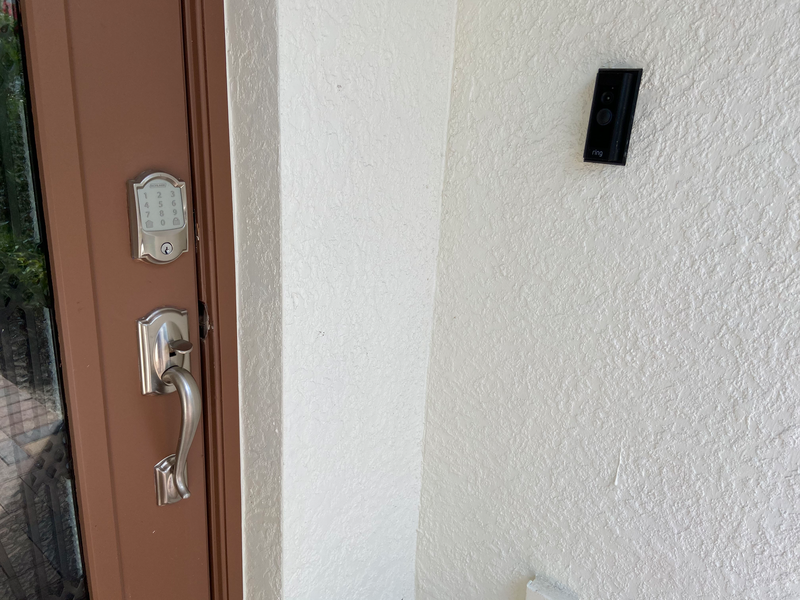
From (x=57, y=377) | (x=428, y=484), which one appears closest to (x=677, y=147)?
(x=428, y=484)

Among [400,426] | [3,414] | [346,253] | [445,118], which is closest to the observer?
[3,414]

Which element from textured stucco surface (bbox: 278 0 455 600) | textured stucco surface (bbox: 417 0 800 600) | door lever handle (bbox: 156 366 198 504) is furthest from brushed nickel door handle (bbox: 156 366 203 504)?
textured stucco surface (bbox: 417 0 800 600)

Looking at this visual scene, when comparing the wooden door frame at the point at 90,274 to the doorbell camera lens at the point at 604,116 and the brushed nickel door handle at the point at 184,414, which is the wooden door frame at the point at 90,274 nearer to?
the brushed nickel door handle at the point at 184,414

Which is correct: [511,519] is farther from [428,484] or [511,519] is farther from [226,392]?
[226,392]

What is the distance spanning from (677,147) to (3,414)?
0.96 metres

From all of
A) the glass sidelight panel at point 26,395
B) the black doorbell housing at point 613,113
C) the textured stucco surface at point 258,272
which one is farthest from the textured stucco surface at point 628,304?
the glass sidelight panel at point 26,395

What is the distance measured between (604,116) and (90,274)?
74cm

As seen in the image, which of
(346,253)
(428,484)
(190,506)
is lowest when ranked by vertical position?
(428,484)

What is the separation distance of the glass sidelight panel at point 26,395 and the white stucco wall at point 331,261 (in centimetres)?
25

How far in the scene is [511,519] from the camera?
3.38 feet

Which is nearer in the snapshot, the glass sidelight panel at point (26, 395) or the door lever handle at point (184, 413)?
the glass sidelight panel at point (26, 395)

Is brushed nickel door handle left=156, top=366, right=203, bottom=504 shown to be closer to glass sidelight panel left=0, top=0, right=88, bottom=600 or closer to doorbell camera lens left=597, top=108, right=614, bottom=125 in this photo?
glass sidelight panel left=0, top=0, right=88, bottom=600

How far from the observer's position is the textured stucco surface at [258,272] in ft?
2.42

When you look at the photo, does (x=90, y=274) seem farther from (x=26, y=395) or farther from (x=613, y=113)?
(x=613, y=113)
